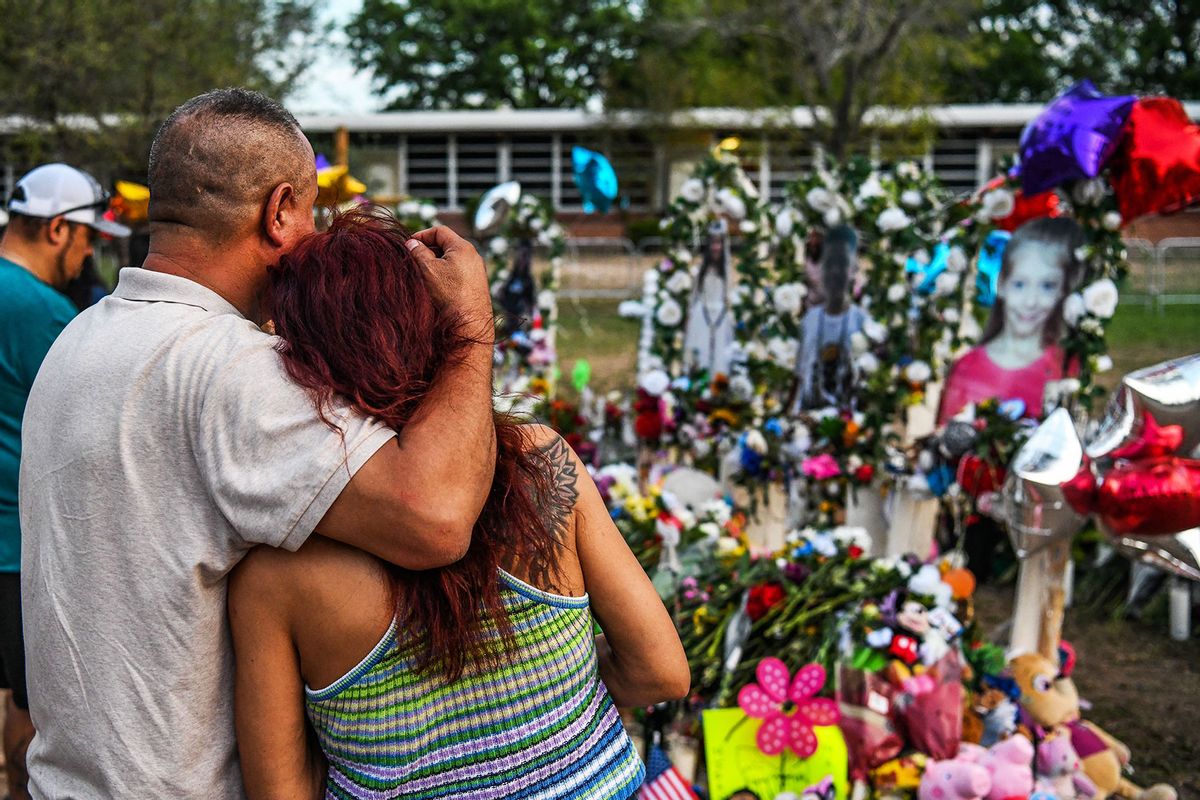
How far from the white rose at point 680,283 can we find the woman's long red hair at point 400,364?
5.19m

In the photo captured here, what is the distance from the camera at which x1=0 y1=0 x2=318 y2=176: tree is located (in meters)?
11.9

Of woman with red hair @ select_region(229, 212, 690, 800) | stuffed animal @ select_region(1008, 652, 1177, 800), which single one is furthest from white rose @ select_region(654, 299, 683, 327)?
woman with red hair @ select_region(229, 212, 690, 800)

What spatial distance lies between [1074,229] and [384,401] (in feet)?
13.8

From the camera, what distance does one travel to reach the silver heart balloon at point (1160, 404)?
3391 millimetres

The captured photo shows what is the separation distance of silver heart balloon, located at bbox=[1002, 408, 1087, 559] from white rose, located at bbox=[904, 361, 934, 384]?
1.55 metres

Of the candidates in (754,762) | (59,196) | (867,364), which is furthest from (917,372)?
(59,196)

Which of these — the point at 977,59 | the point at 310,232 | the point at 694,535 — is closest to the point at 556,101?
the point at 977,59

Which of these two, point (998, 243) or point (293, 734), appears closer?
point (293, 734)

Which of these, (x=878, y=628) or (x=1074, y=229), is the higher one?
(x=1074, y=229)

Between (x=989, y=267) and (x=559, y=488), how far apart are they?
482cm

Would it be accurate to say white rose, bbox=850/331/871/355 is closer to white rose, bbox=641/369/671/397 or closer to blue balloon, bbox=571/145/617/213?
white rose, bbox=641/369/671/397

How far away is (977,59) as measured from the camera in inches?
761

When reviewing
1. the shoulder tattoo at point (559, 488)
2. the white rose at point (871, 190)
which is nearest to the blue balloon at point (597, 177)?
the white rose at point (871, 190)

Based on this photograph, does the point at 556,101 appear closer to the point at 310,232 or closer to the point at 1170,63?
the point at 1170,63
